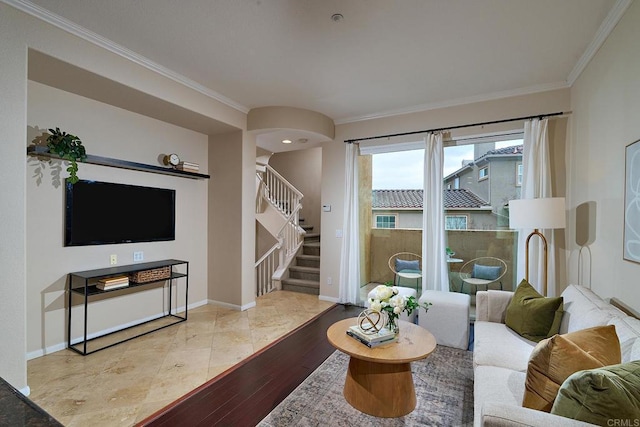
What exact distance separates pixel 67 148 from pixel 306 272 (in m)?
4.02

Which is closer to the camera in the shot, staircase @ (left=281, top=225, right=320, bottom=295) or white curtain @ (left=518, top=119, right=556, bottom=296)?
white curtain @ (left=518, top=119, right=556, bottom=296)

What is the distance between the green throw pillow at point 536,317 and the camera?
2.29 metres

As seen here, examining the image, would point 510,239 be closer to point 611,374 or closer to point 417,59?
point 417,59

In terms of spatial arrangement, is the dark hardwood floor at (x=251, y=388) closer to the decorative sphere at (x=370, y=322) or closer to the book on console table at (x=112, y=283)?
the decorative sphere at (x=370, y=322)

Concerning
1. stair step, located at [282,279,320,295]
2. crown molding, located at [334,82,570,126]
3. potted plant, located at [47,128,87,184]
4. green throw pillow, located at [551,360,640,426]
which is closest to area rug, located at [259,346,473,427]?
green throw pillow, located at [551,360,640,426]

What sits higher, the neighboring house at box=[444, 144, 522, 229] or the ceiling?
the ceiling

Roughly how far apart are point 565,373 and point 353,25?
2681 mm

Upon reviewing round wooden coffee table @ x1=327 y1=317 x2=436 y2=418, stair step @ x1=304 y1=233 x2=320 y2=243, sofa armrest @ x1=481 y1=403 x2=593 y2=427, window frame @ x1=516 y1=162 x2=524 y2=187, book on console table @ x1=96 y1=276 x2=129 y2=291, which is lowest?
round wooden coffee table @ x1=327 y1=317 x2=436 y2=418

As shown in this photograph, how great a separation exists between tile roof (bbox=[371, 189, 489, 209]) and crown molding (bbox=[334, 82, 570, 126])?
116 cm

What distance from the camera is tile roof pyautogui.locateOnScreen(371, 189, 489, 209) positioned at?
13.1 ft

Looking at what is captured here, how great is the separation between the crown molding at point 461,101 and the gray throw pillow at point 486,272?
2182 millimetres

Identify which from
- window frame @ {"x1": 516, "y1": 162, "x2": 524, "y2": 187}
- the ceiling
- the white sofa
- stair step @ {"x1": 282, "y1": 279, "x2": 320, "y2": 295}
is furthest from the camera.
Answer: stair step @ {"x1": 282, "y1": 279, "x2": 320, "y2": 295}

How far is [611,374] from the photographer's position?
1108 millimetres

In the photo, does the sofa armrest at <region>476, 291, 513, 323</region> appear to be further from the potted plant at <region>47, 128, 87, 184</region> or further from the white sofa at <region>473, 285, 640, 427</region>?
the potted plant at <region>47, 128, 87, 184</region>
